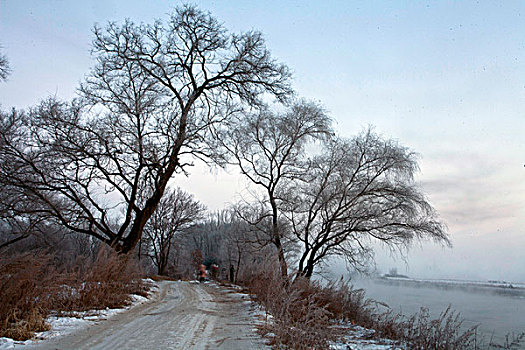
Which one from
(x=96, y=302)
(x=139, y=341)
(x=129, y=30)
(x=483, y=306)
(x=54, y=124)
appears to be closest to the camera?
(x=139, y=341)

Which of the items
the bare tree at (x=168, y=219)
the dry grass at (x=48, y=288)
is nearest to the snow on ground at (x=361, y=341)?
the dry grass at (x=48, y=288)

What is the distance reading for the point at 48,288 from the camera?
6.14m

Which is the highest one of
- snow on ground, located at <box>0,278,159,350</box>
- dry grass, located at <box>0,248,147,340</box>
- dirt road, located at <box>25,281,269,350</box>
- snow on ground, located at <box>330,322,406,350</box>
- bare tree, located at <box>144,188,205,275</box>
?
bare tree, located at <box>144,188,205,275</box>

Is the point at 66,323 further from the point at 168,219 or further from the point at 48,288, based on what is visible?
the point at 168,219

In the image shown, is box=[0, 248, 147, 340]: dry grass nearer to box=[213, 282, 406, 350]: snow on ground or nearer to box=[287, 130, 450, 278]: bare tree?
box=[213, 282, 406, 350]: snow on ground

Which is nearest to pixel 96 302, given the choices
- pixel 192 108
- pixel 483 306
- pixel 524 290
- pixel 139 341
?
pixel 139 341

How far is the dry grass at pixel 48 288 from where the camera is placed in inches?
202

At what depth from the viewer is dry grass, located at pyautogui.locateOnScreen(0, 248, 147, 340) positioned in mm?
5125

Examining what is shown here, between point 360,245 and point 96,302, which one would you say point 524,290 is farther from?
point 96,302

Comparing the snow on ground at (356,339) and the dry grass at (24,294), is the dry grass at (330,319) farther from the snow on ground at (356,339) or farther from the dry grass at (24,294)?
the dry grass at (24,294)

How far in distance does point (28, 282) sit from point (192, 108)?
401 inches

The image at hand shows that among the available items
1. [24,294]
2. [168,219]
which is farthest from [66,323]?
A: [168,219]

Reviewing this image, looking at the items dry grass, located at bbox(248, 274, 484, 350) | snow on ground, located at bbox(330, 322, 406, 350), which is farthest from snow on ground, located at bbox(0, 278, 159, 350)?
snow on ground, located at bbox(330, 322, 406, 350)

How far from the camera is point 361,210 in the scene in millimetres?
17609
